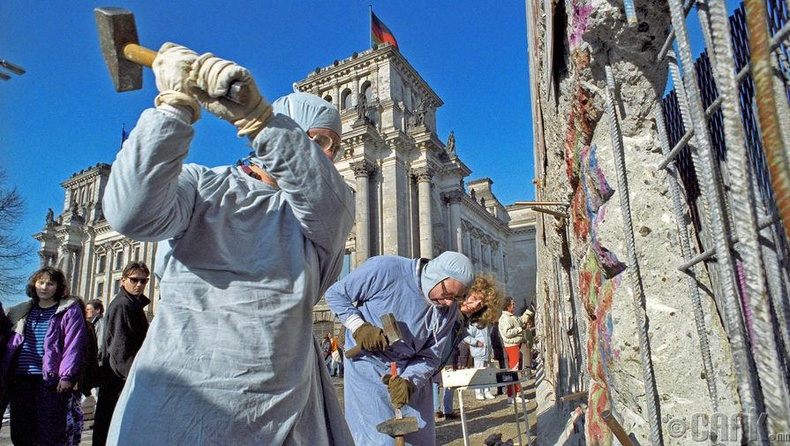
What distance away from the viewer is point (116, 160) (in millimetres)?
1230

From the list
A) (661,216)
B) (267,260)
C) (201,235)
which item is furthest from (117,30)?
(661,216)

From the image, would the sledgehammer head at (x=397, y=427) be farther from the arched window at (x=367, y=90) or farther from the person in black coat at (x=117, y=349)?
the arched window at (x=367, y=90)

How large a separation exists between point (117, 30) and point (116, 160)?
0.57 m

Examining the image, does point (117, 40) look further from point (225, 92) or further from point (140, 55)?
point (225, 92)

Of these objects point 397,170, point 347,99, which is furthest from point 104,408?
point 347,99

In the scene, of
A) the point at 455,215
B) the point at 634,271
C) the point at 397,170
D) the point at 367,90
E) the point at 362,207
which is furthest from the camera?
the point at 455,215

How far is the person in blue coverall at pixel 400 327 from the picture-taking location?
3.04 meters

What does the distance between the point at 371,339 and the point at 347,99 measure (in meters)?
29.4

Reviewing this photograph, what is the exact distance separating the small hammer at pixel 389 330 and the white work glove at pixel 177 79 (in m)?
1.95

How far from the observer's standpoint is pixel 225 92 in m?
1.25

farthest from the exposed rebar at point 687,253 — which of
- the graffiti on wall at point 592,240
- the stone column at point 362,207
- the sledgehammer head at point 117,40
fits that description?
the stone column at point 362,207

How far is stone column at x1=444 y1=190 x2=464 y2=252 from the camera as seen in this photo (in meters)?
31.2

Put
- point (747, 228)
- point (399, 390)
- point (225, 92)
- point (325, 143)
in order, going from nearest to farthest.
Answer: point (747, 228), point (225, 92), point (325, 143), point (399, 390)

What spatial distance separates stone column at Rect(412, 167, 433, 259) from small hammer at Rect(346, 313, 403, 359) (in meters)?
23.4
